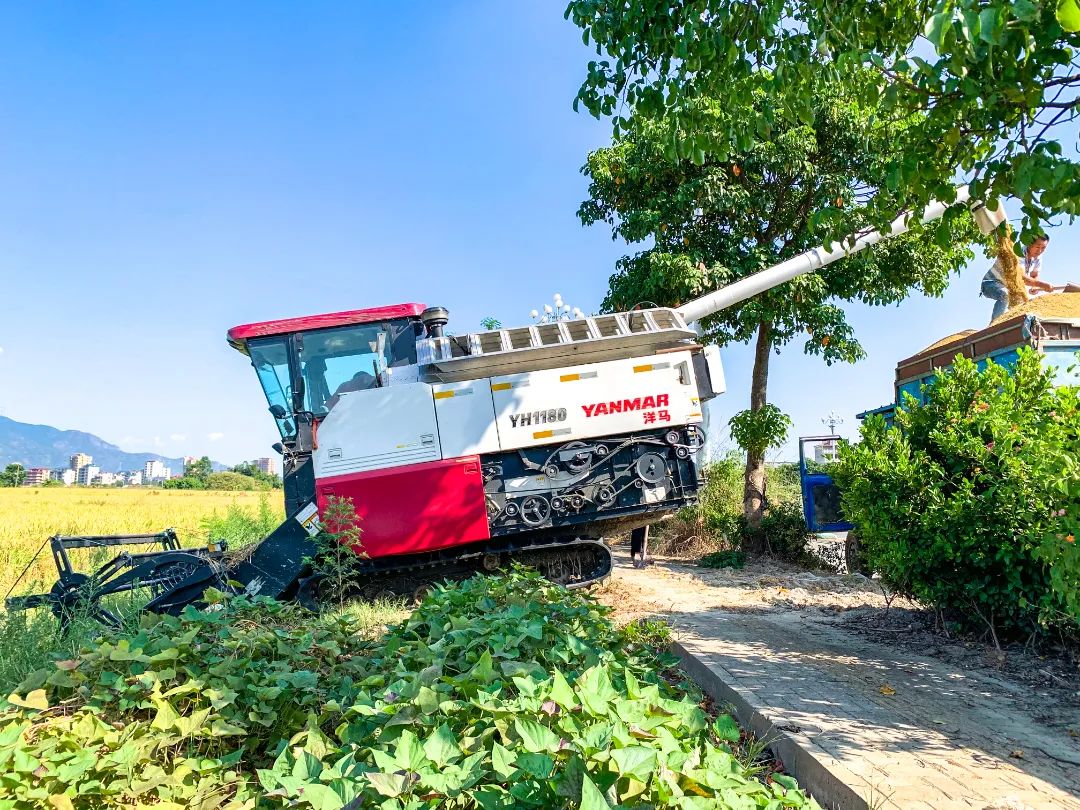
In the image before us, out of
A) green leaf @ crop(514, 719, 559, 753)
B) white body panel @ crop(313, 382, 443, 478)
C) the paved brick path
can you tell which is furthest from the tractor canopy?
green leaf @ crop(514, 719, 559, 753)

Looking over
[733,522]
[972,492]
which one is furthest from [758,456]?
[972,492]

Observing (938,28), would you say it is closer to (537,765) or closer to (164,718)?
(537,765)

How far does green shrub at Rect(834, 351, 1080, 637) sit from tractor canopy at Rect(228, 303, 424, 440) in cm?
498

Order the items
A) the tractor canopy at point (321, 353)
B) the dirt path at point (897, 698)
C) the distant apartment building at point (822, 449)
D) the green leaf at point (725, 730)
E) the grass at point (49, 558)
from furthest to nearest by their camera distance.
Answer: the distant apartment building at point (822, 449) → the tractor canopy at point (321, 353) → the grass at point (49, 558) → the dirt path at point (897, 698) → the green leaf at point (725, 730)

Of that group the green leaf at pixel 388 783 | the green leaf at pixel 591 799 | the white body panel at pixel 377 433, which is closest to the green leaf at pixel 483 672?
the green leaf at pixel 388 783

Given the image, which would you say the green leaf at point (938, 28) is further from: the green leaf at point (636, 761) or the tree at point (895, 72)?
the green leaf at point (636, 761)

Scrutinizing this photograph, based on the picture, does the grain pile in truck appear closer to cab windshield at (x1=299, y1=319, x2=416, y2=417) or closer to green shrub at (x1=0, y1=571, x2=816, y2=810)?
green shrub at (x1=0, y1=571, x2=816, y2=810)

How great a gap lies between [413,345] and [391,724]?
5961 millimetres

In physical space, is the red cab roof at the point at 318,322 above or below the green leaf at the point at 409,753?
above

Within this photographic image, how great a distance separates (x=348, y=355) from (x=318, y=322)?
1.63 feet

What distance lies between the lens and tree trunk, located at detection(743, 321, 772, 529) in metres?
11.9

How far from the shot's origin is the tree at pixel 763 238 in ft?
35.1

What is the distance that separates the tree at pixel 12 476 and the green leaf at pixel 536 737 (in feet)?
248

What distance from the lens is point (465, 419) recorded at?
732 cm
